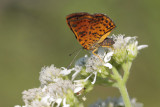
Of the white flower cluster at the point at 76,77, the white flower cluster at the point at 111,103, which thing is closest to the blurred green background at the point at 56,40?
the white flower cluster at the point at 111,103

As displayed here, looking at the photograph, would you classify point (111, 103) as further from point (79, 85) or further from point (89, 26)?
point (89, 26)

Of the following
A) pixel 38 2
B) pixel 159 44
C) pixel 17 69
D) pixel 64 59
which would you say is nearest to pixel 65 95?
pixel 159 44

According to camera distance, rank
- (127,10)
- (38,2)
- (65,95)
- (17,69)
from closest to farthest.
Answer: (65,95)
(127,10)
(17,69)
(38,2)

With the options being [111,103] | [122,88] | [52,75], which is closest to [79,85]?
[52,75]

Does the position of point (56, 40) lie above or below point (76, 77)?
above

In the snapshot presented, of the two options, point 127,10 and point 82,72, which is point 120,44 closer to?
point 82,72

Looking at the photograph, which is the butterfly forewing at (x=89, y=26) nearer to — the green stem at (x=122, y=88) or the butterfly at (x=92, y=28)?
the butterfly at (x=92, y=28)

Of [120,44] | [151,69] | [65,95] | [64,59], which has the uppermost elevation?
[64,59]
